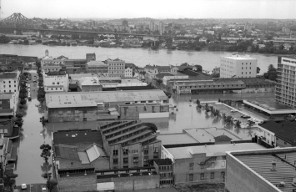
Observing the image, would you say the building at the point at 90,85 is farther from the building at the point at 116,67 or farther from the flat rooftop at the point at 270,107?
the flat rooftop at the point at 270,107

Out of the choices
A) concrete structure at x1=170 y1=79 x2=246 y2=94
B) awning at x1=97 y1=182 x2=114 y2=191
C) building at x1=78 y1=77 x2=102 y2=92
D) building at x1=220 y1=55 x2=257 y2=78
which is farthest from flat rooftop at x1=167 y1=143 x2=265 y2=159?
building at x1=220 y1=55 x2=257 y2=78

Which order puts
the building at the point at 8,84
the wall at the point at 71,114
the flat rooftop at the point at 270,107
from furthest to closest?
the building at the point at 8,84, the flat rooftop at the point at 270,107, the wall at the point at 71,114

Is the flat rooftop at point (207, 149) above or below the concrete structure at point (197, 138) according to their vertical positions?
above

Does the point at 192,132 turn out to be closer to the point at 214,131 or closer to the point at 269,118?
the point at 214,131

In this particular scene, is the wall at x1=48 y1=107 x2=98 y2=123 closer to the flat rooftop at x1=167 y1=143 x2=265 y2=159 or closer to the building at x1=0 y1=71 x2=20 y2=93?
the building at x1=0 y1=71 x2=20 y2=93

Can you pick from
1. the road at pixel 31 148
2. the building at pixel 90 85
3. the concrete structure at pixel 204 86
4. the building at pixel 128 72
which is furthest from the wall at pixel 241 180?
the building at pixel 128 72

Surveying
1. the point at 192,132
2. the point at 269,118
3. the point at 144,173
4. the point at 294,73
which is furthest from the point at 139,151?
the point at 294,73

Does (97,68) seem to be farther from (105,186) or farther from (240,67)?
(105,186)
